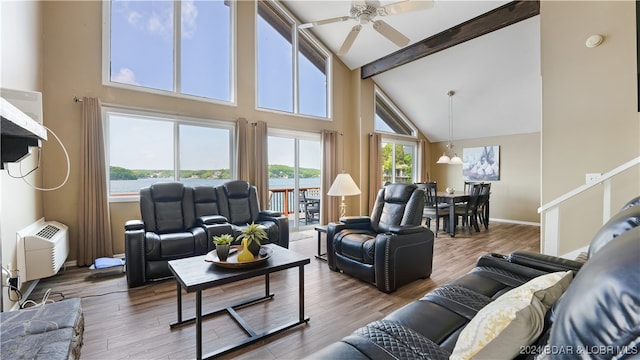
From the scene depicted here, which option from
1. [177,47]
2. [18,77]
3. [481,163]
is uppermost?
[177,47]

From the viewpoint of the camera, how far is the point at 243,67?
505cm

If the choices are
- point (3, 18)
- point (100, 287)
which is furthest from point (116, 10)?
point (100, 287)

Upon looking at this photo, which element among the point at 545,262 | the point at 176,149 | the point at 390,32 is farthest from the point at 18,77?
the point at 545,262

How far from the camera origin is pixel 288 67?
5.75m

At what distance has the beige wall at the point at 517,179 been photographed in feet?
21.2

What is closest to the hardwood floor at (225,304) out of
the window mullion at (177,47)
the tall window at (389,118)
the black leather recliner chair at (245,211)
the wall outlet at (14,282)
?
the wall outlet at (14,282)

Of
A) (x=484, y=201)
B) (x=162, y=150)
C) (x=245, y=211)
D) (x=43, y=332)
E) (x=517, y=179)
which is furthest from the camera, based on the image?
(x=517, y=179)

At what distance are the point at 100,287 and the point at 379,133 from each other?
5987 mm

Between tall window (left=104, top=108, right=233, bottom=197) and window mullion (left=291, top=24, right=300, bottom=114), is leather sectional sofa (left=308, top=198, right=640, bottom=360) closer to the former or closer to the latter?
tall window (left=104, top=108, right=233, bottom=197)

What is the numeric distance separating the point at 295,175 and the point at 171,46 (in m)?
3.14

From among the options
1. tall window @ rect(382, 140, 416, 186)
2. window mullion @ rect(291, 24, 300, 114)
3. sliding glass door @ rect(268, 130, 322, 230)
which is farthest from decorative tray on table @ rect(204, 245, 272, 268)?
tall window @ rect(382, 140, 416, 186)

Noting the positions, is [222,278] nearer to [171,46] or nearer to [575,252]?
[575,252]

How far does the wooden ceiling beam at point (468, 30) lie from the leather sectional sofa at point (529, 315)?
338 cm

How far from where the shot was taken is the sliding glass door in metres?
5.61
